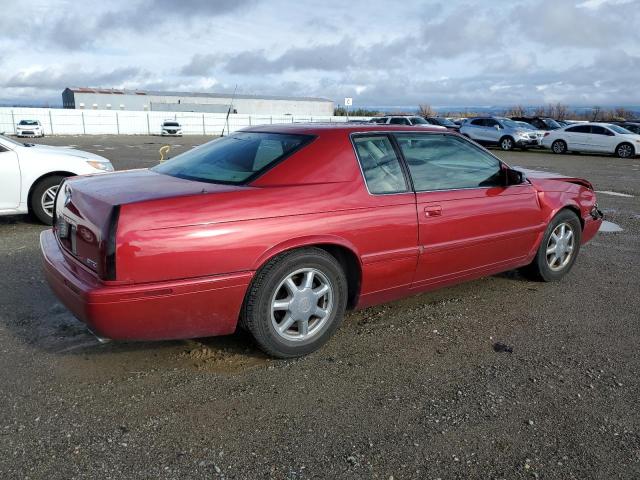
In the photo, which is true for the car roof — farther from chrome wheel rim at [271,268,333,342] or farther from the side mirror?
chrome wheel rim at [271,268,333,342]

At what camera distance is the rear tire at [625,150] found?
21714mm

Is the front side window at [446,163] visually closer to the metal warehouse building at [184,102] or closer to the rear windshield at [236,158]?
the rear windshield at [236,158]

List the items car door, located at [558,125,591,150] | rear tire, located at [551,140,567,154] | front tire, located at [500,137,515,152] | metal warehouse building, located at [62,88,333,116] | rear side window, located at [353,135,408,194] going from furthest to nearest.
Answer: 1. metal warehouse building, located at [62,88,333,116]
2. front tire, located at [500,137,515,152]
3. rear tire, located at [551,140,567,154]
4. car door, located at [558,125,591,150]
5. rear side window, located at [353,135,408,194]

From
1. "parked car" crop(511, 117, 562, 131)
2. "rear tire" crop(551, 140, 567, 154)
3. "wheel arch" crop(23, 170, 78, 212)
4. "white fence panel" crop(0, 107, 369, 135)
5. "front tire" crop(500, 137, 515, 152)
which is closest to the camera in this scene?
"wheel arch" crop(23, 170, 78, 212)

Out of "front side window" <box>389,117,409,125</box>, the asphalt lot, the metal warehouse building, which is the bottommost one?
the asphalt lot

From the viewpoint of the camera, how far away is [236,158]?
3.75 m

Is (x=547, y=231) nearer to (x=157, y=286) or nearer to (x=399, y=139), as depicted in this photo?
(x=399, y=139)

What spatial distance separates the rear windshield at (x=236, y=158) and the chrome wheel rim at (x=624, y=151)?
2215cm

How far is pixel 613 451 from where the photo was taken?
258 centimetres

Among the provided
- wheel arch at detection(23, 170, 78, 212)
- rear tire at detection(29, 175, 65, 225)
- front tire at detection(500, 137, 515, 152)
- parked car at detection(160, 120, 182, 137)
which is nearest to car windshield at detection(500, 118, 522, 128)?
front tire at detection(500, 137, 515, 152)

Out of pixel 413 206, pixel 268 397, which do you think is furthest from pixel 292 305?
pixel 413 206

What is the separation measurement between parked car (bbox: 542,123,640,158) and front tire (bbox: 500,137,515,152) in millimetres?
1393

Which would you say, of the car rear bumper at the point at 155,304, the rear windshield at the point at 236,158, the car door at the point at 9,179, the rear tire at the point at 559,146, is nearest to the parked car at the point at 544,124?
the rear tire at the point at 559,146

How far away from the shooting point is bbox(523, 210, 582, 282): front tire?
4.88m
